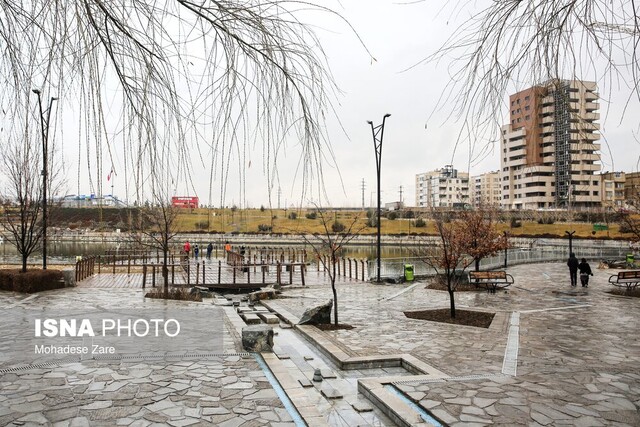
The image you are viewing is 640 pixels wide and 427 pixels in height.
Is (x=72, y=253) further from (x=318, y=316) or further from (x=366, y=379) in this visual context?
(x=366, y=379)

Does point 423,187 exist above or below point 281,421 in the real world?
above

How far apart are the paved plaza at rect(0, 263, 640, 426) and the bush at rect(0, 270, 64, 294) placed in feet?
17.2

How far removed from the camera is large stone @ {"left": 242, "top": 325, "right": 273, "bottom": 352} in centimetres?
948

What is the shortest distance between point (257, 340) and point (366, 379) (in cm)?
302

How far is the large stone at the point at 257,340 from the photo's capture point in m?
9.48

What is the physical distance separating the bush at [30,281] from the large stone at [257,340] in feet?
43.1

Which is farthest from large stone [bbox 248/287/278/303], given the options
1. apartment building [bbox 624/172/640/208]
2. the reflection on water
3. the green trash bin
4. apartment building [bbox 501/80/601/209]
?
the reflection on water

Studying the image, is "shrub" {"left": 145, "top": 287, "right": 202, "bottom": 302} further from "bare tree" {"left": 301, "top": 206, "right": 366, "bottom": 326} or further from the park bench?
the park bench

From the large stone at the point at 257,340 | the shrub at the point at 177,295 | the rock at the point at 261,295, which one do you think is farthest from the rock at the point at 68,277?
the large stone at the point at 257,340

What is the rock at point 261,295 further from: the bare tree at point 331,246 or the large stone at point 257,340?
the large stone at point 257,340

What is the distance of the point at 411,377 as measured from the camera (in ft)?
24.5

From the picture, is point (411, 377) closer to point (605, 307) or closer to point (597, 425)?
point (597, 425)

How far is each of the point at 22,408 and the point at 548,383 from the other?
298 inches

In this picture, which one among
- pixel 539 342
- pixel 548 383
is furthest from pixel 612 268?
pixel 548 383
